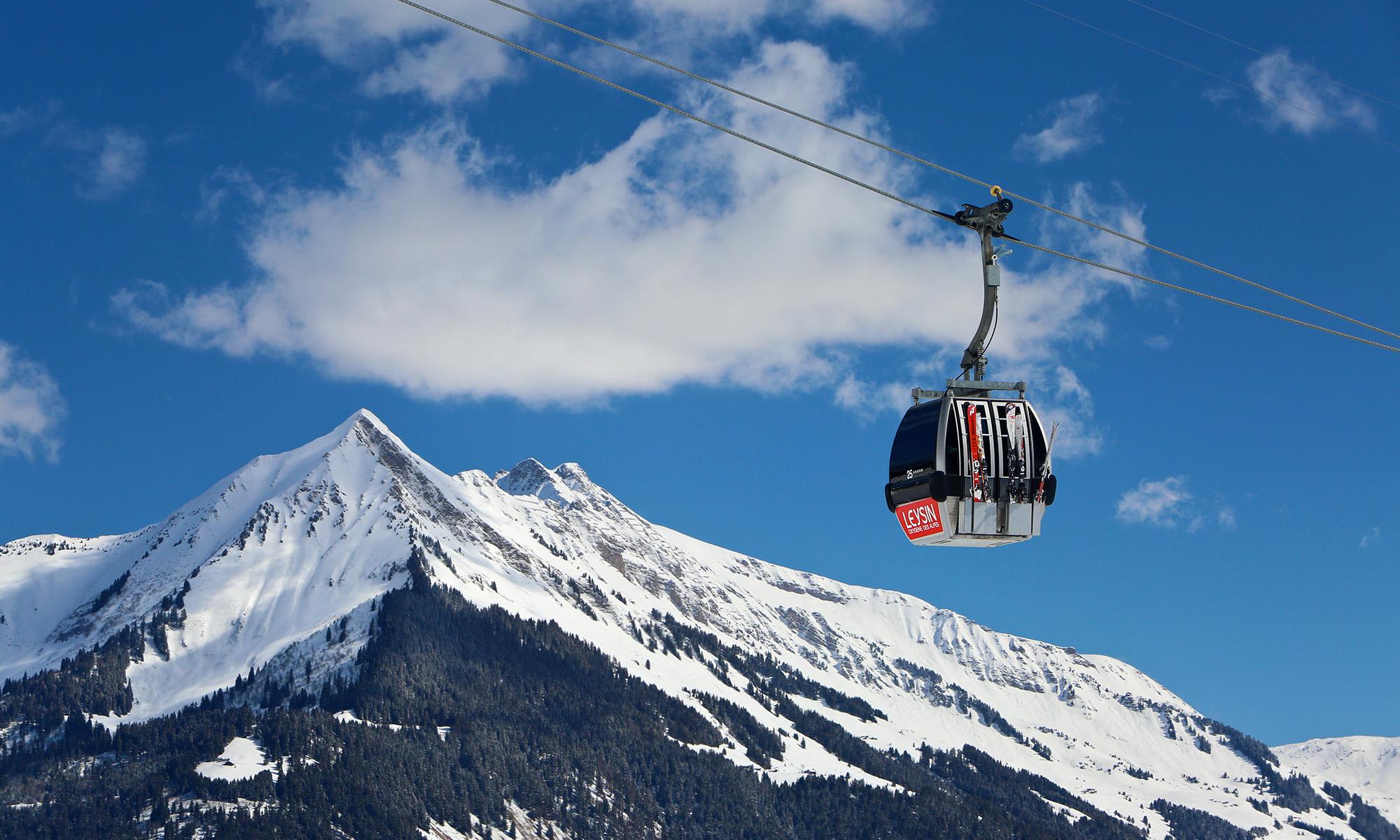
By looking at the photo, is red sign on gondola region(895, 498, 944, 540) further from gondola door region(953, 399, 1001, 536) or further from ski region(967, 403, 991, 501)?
ski region(967, 403, 991, 501)

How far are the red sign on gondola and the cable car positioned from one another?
0.02m

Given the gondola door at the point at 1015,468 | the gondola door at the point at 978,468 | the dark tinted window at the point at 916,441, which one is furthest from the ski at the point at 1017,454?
the dark tinted window at the point at 916,441

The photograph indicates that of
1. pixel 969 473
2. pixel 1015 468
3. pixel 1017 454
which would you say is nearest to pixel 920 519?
pixel 969 473

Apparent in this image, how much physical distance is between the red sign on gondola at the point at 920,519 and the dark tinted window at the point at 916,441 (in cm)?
62

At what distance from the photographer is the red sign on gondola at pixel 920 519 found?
1083 inches

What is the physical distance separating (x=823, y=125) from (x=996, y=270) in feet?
13.0

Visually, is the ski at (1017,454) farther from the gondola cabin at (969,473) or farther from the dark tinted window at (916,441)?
the dark tinted window at (916,441)

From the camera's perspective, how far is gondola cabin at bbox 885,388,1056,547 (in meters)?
27.5

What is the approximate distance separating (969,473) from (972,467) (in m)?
0.13

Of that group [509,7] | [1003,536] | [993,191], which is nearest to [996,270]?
[993,191]

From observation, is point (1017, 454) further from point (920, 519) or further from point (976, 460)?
point (920, 519)

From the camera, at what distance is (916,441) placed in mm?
28000

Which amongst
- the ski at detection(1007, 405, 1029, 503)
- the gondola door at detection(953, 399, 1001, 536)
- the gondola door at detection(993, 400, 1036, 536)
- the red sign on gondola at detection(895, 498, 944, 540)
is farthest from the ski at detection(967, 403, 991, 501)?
the red sign on gondola at detection(895, 498, 944, 540)

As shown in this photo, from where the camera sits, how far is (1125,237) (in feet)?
90.8
